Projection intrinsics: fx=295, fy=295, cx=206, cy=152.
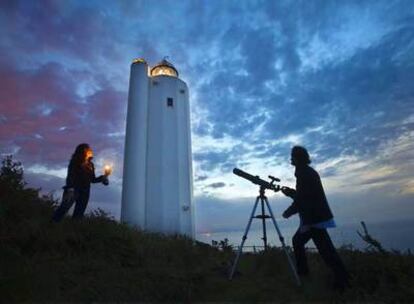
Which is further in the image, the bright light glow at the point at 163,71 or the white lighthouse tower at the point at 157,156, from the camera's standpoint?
the bright light glow at the point at 163,71

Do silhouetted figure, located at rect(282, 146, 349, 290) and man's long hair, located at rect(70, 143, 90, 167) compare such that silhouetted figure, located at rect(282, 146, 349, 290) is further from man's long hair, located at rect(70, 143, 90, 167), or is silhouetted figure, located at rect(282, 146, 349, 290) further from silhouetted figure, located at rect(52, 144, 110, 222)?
man's long hair, located at rect(70, 143, 90, 167)

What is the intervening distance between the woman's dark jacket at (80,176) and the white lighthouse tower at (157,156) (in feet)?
32.8

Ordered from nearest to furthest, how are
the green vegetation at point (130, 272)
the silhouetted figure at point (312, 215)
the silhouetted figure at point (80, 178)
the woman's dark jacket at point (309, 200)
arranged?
the green vegetation at point (130, 272) < the silhouetted figure at point (312, 215) < the woman's dark jacket at point (309, 200) < the silhouetted figure at point (80, 178)

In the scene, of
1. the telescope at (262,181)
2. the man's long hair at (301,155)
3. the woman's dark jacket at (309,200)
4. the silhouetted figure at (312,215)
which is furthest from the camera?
the telescope at (262,181)

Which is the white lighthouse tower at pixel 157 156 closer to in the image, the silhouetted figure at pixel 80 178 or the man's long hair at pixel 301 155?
the silhouetted figure at pixel 80 178

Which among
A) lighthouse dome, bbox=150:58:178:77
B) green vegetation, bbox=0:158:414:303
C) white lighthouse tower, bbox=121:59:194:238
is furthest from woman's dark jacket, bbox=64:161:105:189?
lighthouse dome, bbox=150:58:178:77

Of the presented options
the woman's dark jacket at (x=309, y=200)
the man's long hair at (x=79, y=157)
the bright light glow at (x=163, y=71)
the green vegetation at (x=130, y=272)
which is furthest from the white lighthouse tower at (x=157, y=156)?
the woman's dark jacket at (x=309, y=200)

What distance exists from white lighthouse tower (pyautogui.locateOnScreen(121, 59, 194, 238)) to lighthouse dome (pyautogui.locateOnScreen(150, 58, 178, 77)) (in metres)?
0.56

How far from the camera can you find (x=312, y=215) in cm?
503

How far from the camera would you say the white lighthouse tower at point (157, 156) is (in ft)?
59.4

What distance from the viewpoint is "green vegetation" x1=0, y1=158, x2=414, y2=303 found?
4.43m

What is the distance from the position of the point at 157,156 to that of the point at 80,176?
11.7 metres

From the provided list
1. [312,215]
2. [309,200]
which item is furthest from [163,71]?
[312,215]

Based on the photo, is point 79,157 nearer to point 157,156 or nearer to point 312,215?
point 312,215
